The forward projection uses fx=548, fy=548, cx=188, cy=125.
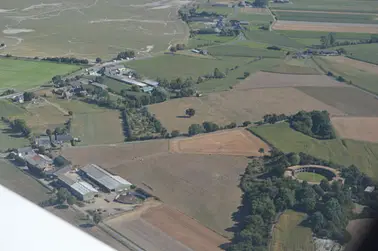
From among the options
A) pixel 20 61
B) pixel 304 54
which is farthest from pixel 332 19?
pixel 20 61

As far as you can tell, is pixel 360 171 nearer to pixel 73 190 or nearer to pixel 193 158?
pixel 193 158

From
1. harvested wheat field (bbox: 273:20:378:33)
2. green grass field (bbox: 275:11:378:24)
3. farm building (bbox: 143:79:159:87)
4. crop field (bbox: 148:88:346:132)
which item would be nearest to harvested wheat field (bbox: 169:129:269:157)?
crop field (bbox: 148:88:346:132)

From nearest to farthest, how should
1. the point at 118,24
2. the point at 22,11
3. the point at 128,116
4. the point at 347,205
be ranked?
1. the point at 347,205
2. the point at 128,116
3. the point at 118,24
4. the point at 22,11

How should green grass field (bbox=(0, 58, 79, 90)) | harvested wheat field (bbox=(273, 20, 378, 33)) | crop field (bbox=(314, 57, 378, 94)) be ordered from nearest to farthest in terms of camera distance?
green grass field (bbox=(0, 58, 79, 90)), crop field (bbox=(314, 57, 378, 94)), harvested wheat field (bbox=(273, 20, 378, 33))

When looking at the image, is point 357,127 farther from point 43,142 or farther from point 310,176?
point 43,142

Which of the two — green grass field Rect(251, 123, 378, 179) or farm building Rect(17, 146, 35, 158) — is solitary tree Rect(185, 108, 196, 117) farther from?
farm building Rect(17, 146, 35, 158)

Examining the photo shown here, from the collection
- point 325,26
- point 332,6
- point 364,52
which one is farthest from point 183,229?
point 332,6
